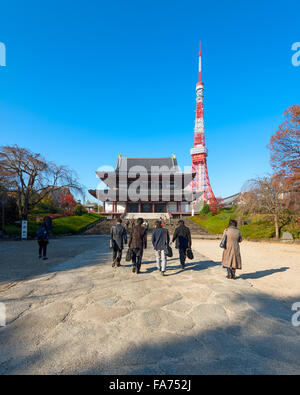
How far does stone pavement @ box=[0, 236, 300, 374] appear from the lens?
6.47ft

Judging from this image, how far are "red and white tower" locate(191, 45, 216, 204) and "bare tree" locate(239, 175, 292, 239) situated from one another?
28102 millimetres

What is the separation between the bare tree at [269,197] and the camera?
14.3m

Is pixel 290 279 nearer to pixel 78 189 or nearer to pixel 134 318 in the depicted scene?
pixel 134 318

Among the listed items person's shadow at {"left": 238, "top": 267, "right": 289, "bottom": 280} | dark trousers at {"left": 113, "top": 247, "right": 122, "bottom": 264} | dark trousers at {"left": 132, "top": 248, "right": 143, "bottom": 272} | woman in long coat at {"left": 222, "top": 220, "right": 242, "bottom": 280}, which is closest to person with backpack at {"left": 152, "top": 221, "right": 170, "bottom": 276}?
dark trousers at {"left": 132, "top": 248, "right": 143, "bottom": 272}

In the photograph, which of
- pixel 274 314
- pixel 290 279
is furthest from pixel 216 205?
pixel 274 314

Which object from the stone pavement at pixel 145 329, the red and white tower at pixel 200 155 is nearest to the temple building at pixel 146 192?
the red and white tower at pixel 200 155

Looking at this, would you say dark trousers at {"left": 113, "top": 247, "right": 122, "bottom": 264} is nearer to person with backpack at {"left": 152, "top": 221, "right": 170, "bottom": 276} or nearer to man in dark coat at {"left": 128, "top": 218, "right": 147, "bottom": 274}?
man in dark coat at {"left": 128, "top": 218, "right": 147, "bottom": 274}

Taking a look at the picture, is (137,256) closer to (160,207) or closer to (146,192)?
(146,192)

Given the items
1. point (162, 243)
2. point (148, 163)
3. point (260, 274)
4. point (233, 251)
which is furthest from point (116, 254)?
point (148, 163)

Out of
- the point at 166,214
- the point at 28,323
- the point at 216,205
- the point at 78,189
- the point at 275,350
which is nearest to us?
the point at 275,350

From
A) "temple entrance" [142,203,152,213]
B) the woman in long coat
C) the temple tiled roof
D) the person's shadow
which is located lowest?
the person's shadow

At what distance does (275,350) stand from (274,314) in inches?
46.1

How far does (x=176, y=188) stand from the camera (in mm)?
34219
